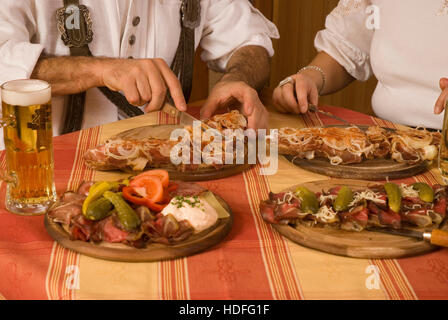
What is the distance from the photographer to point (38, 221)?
147 centimetres

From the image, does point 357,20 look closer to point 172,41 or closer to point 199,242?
point 172,41

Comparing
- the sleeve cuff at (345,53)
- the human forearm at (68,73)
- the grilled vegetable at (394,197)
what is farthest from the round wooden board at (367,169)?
the sleeve cuff at (345,53)

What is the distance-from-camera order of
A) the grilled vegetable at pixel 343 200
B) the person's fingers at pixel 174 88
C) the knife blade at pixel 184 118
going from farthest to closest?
the person's fingers at pixel 174 88 → the knife blade at pixel 184 118 → the grilled vegetable at pixel 343 200

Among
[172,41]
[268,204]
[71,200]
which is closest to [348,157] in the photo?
[268,204]

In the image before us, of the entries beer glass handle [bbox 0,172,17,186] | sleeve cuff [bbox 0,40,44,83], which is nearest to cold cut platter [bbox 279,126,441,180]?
beer glass handle [bbox 0,172,17,186]

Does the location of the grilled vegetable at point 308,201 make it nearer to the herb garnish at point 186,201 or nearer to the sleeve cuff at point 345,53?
the herb garnish at point 186,201

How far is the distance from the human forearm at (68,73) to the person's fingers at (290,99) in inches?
27.7

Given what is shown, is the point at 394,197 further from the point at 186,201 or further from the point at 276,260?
the point at 186,201

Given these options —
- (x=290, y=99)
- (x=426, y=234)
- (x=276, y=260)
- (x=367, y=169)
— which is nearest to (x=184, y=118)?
(x=290, y=99)

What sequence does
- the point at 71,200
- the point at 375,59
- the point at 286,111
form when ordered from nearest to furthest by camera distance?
1. the point at 71,200
2. the point at 286,111
3. the point at 375,59

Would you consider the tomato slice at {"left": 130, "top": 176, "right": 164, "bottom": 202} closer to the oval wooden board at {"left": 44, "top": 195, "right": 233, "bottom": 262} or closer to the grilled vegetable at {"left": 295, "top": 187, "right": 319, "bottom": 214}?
the oval wooden board at {"left": 44, "top": 195, "right": 233, "bottom": 262}

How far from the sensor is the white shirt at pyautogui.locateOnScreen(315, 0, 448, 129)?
96.6 inches

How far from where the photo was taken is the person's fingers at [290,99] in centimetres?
237

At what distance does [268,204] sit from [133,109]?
1365 millimetres
